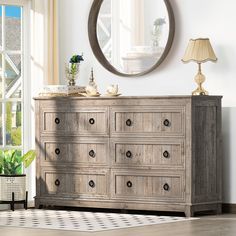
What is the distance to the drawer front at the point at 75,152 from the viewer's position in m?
7.39

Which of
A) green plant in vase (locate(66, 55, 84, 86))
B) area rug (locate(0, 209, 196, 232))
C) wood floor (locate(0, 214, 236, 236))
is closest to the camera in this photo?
wood floor (locate(0, 214, 236, 236))

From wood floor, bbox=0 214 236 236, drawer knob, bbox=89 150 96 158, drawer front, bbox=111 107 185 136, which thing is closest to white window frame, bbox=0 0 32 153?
drawer knob, bbox=89 150 96 158

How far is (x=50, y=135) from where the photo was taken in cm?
761

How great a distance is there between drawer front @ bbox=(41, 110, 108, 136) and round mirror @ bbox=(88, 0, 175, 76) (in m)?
0.65

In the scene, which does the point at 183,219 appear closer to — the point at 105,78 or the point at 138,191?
the point at 138,191

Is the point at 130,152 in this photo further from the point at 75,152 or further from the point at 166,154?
the point at 75,152

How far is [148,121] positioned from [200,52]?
0.72 m

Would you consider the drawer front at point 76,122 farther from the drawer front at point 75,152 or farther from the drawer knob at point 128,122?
the drawer knob at point 128,122

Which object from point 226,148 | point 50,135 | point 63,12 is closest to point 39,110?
point 50,135

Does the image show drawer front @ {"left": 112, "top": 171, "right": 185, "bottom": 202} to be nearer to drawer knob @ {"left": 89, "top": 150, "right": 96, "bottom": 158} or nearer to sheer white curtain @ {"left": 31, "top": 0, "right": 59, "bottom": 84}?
drawer knob @ {"left": 89, "top": 150, "right": 96, "bottom": 158}

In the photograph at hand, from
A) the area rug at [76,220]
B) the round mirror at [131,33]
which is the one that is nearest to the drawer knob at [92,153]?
the area rug at [76,220]

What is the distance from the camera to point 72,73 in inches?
311

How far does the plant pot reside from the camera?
24.9 ft

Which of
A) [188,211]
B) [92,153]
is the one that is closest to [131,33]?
[92,153]
